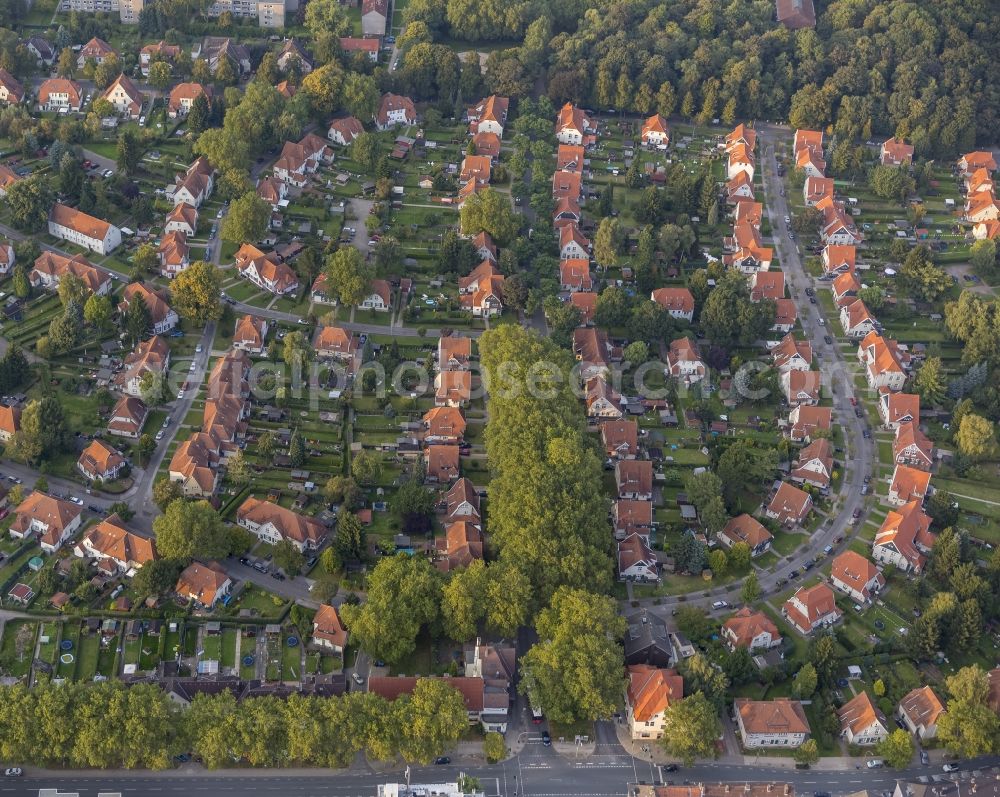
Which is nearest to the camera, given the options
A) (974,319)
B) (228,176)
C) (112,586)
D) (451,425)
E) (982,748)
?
(982,748)

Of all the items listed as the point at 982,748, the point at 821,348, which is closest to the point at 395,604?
the point at 982,748

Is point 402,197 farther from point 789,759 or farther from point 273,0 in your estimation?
point 789,759

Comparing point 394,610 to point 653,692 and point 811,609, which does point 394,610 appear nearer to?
point 653,692

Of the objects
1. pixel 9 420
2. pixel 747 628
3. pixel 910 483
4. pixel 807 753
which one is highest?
pixel 9 420

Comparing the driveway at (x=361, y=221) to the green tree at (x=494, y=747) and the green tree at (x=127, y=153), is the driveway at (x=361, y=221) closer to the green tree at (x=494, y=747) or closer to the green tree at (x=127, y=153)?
the green tree at (x=127, y=153)

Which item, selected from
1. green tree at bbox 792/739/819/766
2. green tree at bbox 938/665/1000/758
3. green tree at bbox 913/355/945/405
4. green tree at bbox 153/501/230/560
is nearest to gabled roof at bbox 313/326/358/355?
green tree at bbox 153/501/230/560

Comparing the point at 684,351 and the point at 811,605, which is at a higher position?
the point at 684,351

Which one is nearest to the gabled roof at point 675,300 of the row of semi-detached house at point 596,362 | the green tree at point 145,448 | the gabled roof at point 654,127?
the row of semi-detached house at point 596,362

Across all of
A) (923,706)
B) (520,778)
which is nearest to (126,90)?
(520,778)
